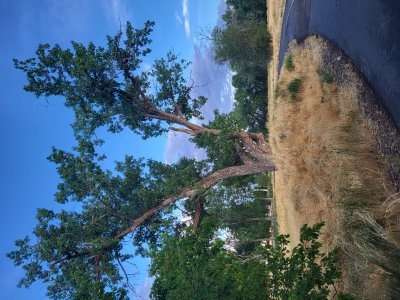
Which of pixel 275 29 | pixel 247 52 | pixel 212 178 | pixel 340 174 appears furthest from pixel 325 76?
pixel 247 52

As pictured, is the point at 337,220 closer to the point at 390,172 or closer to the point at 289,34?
the point at 390,172

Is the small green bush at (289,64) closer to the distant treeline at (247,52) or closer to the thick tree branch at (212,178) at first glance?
the thick tree branch at (212,178)

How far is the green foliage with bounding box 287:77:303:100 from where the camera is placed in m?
15.8

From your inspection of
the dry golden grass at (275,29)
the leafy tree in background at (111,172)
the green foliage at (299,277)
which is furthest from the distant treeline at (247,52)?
the green foliage at (299,277)

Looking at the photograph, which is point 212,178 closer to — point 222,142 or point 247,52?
point 222,142

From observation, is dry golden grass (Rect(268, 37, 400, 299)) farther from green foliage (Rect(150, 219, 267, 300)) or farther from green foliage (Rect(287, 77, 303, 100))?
green foliage (Rect(150, 219, 267, 300))

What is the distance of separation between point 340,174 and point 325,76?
425 cm

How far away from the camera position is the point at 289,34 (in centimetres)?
2159

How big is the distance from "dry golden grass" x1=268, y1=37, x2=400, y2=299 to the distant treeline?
1272 cm

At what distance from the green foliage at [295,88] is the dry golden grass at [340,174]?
17 cm

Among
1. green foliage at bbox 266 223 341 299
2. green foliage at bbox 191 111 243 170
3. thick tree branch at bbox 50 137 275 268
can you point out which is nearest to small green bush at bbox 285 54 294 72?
green foliage at bbox 191 111 243 170

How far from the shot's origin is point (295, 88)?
628 inches

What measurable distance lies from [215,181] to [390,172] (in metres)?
9.56

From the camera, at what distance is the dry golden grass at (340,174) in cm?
844
